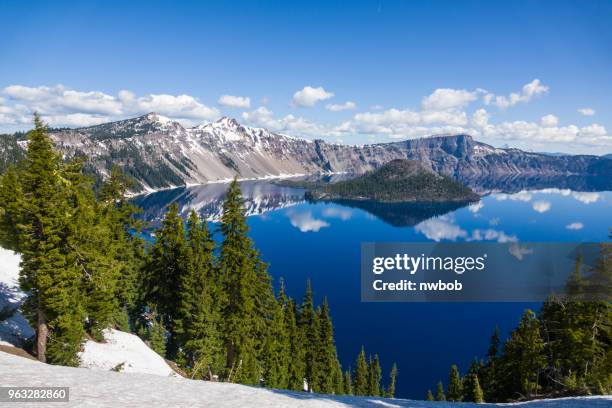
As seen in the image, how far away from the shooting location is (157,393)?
14508mm

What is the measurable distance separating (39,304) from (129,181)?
20.8 meters

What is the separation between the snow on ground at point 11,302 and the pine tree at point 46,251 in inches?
108

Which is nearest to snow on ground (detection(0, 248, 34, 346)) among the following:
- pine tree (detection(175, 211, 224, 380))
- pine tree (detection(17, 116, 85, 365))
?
pine tree (detection(17, 116, 85, 365))

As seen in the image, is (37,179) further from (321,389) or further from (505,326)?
(505,326)

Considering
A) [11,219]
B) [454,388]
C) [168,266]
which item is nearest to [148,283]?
[168,266]

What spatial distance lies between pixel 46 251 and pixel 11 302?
11.7 metres

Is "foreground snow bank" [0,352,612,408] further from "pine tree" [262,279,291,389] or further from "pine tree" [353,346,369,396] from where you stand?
"pine tree" [353,346,369,396]

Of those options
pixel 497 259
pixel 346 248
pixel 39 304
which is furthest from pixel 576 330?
pixel 346 248

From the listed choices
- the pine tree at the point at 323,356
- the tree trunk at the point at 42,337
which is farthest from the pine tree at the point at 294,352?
the tree trunk at the point at 42,337

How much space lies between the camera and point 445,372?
8119cm

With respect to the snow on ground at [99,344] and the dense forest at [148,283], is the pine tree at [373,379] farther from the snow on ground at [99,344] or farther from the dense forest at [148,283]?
the snow on ground at [99,344]

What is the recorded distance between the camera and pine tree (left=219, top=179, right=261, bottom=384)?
33.8m

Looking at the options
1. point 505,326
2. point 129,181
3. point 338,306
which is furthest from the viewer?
point 338,306

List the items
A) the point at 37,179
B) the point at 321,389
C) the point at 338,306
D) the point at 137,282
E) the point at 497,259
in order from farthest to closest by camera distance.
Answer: the point at 497,259, the point at 338,306, the point at 321,389, the point at 137,282, the point at 37,179
